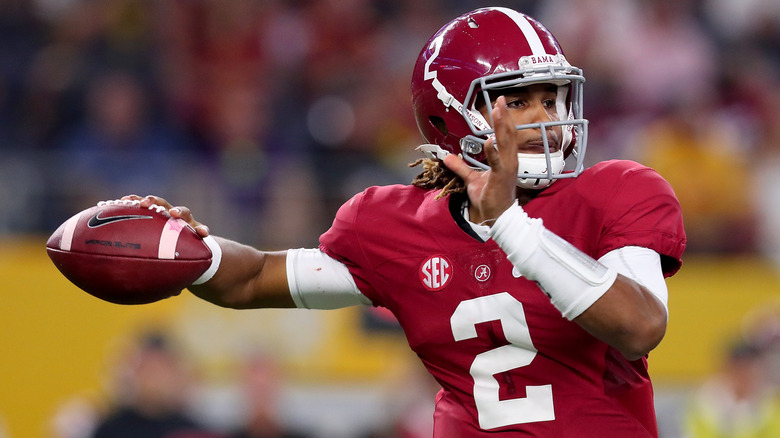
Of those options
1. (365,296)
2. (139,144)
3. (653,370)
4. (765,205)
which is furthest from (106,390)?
(765,205)

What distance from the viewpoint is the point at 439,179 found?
2.54 meters

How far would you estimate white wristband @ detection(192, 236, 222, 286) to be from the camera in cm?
247

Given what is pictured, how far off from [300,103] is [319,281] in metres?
4.02

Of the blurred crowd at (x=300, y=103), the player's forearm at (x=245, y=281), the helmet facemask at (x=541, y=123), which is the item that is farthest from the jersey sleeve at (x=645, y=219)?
the blurred crowd at (x=300, y=103)

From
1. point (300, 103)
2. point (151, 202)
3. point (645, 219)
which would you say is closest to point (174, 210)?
point (151, 202)

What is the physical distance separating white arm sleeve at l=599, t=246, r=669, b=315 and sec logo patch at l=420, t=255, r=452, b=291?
0.35m

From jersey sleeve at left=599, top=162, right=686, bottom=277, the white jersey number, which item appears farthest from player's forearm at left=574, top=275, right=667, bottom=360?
the white jersey number

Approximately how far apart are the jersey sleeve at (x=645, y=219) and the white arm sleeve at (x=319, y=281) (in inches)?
25.4

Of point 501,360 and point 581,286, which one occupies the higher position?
point 581,286

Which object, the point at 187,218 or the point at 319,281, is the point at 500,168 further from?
the point at 187,218

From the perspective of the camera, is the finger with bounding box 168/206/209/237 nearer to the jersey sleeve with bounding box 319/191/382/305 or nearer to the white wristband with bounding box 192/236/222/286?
the white wristband with bounding box 192/236/222/286

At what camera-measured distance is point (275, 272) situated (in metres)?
2.59

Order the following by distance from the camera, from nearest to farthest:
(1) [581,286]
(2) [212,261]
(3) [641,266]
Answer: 1. (1) [581,286]
2. (3) [641,266]
3. (2) [212,261]

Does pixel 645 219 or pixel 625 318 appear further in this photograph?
pixel 645 219
